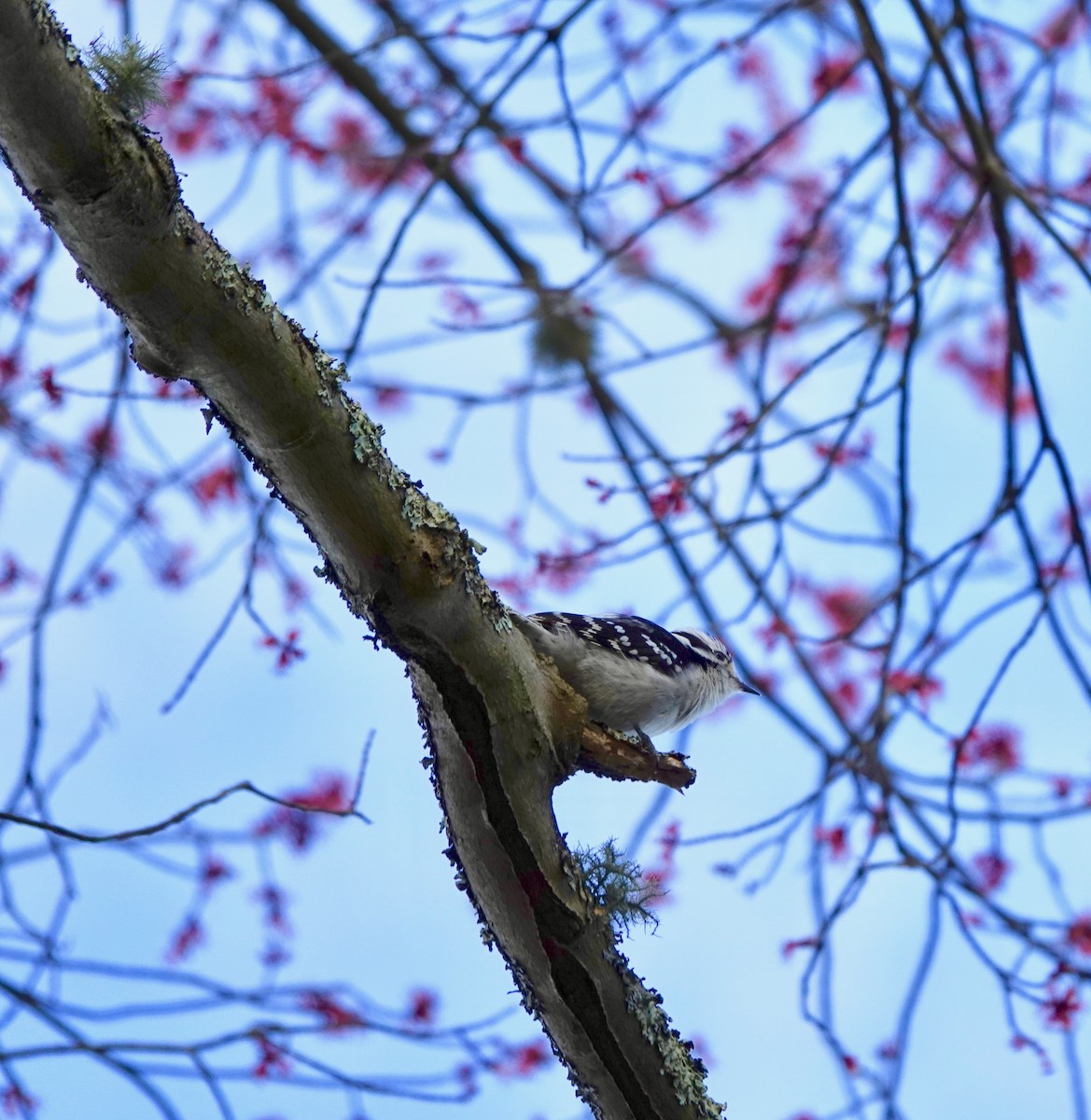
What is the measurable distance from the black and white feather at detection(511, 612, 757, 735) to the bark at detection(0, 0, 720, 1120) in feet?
1.51

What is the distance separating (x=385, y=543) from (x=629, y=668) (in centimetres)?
138

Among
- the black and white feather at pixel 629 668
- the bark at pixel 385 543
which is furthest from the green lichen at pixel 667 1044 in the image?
the black and white feather at pixel 629 668

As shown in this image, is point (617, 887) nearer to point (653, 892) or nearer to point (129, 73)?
point (653, 892)

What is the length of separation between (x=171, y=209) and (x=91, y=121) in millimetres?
184

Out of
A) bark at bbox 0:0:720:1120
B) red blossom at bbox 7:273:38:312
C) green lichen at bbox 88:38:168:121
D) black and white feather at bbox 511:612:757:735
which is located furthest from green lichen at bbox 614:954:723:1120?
red blossom at bbox 7:273:38:312

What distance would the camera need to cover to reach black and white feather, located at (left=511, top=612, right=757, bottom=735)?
3307 millimetres

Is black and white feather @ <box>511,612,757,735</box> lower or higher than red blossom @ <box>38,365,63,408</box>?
lower

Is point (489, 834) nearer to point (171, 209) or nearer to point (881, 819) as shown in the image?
point (171, 209)

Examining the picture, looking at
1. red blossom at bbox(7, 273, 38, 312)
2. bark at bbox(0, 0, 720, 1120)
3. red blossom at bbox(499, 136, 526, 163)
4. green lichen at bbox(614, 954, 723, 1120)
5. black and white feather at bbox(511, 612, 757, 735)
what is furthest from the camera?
red blossom at bbox(499, 136, 526, 163)

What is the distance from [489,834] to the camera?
2.51m

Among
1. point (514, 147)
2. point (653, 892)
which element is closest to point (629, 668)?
point (653, 892)

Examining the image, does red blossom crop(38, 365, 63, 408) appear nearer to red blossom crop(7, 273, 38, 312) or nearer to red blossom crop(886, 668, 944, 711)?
red blossom crop(7, 273, 38, 312)

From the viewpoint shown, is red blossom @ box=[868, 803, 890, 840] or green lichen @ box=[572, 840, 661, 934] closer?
green lichen @ box=[572, 840, 661, 934]

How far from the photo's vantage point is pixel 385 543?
2.29m
